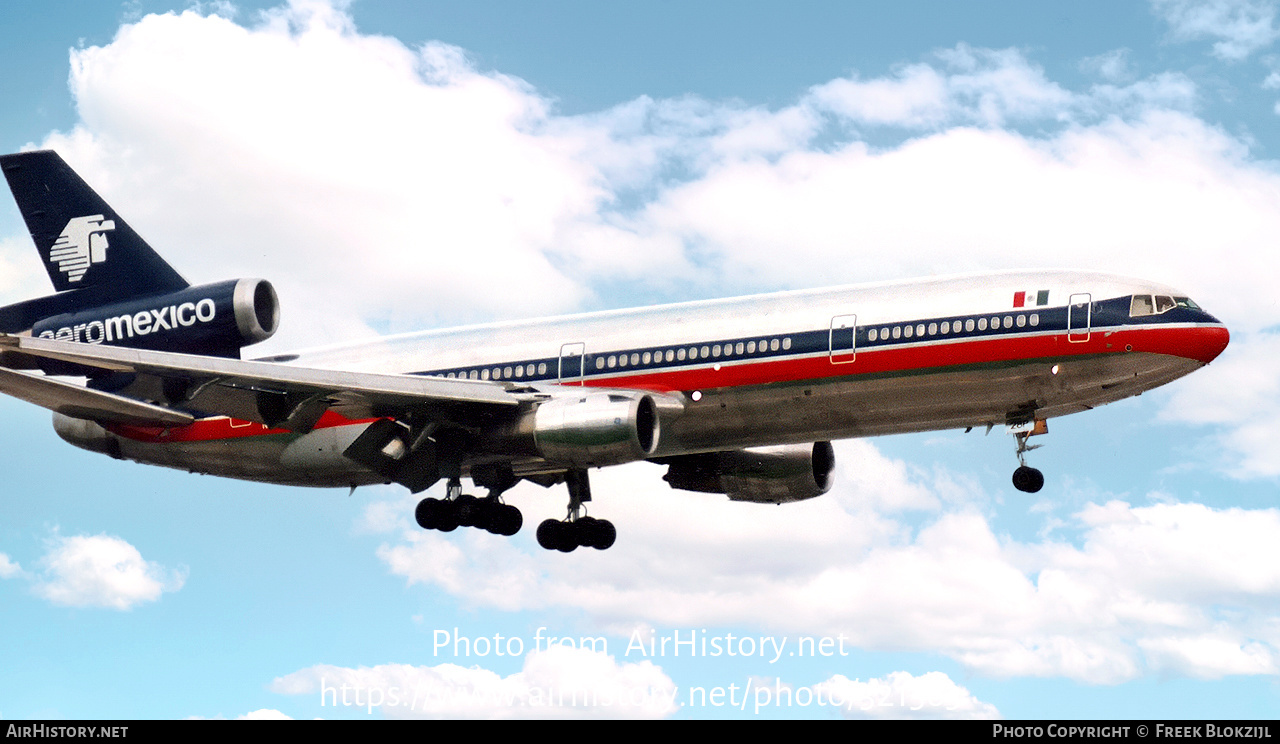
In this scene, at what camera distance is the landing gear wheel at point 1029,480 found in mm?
31984

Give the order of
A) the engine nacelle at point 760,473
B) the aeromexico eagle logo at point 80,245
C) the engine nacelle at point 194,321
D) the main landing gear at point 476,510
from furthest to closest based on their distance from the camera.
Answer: the engine nacelle at point 760,473 → the aeromexico eagle logo at point 80,245 → the main landing gear at point 476,510 → the engine nacelle at point 194,321

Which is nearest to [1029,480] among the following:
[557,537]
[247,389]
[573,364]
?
[573,364]

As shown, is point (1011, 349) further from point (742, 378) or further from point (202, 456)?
point (202, 456)

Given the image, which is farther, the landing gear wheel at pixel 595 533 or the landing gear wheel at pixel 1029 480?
the landing gear wheel at pixel 595 533

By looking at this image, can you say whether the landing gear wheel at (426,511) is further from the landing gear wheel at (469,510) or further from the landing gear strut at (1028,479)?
the landing gear strut at (1028,479)

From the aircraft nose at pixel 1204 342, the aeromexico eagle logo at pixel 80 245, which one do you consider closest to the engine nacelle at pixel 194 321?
the aeromexico eagle logo at pixel 80 245

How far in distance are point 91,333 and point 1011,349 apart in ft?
77.2

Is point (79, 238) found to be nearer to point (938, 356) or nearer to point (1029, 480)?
point (938, 356)

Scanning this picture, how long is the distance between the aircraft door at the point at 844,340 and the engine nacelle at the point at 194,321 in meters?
14.5

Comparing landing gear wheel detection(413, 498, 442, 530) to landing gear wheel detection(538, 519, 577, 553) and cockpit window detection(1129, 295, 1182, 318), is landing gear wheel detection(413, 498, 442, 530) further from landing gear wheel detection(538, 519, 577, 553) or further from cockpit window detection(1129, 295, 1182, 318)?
cockpit window detection(1129, 295, 1182, 318)

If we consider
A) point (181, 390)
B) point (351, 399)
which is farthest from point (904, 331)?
point (181, 390)

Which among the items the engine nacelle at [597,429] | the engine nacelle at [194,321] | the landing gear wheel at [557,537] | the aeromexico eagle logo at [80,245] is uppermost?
the aeromexico eagle logo at [80,245]

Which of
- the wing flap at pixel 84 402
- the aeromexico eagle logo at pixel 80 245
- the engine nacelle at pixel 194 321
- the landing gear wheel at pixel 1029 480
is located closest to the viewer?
the landing gear wheel at pixel 1029 480
